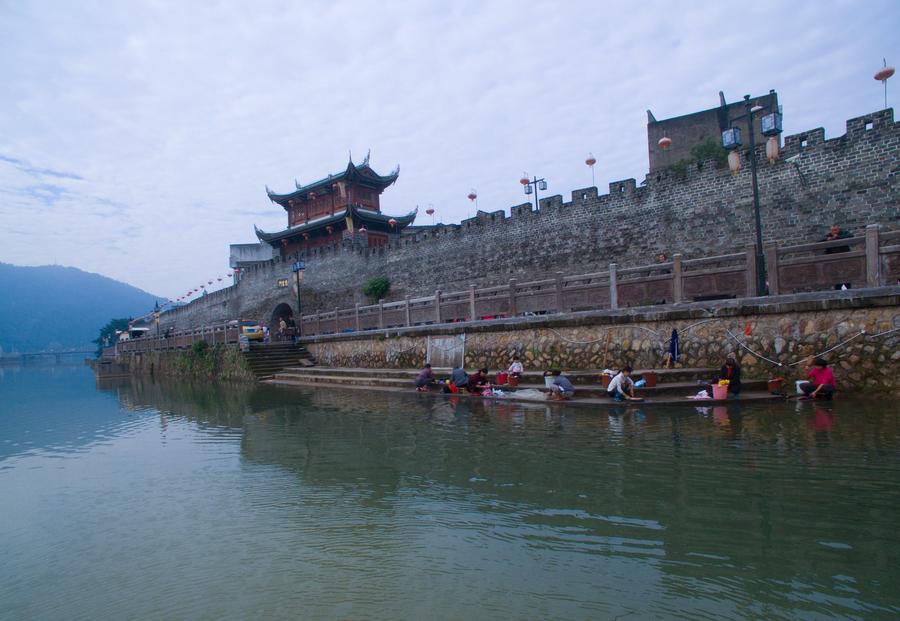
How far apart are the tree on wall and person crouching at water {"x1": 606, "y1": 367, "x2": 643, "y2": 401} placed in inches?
726

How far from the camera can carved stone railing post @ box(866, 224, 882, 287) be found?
855 centimetres

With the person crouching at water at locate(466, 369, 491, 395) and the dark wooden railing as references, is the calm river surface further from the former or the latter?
the person crouching at water at locate(466, 369, 491, 395)

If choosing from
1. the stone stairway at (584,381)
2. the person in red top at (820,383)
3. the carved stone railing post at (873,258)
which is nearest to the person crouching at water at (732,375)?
the stone stairway at (584,381)

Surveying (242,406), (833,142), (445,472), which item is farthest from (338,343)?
(833,142)

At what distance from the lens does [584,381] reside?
11.0 metres

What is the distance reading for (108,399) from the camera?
1839 centimetres

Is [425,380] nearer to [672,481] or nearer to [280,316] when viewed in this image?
[672,481]

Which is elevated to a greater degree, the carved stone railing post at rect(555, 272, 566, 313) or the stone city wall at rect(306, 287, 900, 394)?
the carved stone railing post at rect(555, 272, 566, 313)

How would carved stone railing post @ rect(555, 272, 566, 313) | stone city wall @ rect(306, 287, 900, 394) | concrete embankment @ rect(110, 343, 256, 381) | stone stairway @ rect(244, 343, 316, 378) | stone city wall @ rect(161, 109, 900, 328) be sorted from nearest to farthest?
stone city wall @ rect(306, 287, 900, 394) → carved stone railing post @ rect(555, 272, 566, 313) → stone city wall @ rect(161, 109, 900, 328) → stone stairway @ rect(244, 343, 316, 378) → concrete embankment @ rect(110, 343, 256, 381)

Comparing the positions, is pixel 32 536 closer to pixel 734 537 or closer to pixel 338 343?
pixel 734 537

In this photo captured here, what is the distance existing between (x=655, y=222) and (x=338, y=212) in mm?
22207

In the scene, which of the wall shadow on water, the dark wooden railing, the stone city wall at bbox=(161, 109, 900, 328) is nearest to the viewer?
the wall shadow on water

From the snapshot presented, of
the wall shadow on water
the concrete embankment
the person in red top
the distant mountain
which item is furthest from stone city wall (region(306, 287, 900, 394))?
the distant mountain

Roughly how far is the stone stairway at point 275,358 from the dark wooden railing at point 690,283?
6988 millimetres
